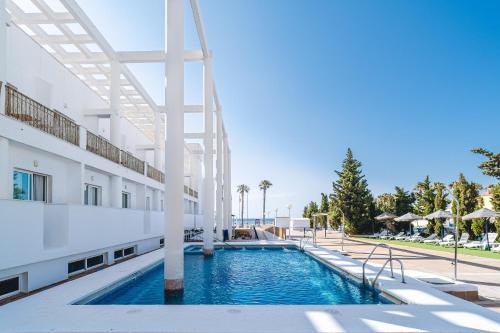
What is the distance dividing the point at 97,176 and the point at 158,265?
15.7 ft

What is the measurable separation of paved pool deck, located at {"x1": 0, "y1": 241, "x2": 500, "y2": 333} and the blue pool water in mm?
1390

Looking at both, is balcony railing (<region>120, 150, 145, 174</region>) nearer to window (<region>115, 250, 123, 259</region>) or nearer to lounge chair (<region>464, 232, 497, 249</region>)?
window (<region>115, 250, 123, 259</region>)

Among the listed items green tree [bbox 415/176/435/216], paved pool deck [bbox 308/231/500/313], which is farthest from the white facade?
green tree [bbox 415/176/435/216]

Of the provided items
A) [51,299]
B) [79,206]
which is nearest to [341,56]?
[79,206]

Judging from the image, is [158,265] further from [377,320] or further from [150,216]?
[377,320]

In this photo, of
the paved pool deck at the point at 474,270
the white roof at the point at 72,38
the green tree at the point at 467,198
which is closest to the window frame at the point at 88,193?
the white roof at the point at 72,38

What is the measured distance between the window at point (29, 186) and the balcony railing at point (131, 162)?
535 centimetres

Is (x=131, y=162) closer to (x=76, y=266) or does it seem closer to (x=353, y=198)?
(x=76, y=266)

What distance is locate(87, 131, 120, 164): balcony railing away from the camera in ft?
42.0

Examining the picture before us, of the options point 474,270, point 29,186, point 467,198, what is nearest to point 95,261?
point 29,186

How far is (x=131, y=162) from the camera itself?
17.2 metres

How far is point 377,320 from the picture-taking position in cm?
577

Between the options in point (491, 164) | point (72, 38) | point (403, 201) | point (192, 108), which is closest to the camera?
point (72, 38)

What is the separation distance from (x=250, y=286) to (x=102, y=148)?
843 cm
